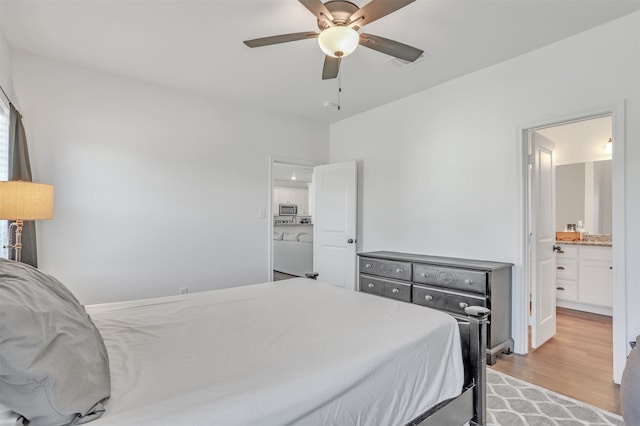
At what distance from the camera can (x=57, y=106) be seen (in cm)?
299

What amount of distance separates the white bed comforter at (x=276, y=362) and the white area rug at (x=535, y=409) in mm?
806

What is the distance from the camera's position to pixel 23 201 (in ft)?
6.82

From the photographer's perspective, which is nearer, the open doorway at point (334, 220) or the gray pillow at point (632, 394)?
the gray pillow at point (632, 394)

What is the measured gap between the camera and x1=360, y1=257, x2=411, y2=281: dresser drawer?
10.9 feet

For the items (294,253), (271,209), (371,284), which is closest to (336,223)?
(271,209)

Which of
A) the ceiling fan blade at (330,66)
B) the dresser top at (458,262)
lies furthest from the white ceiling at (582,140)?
the ceiling fan blade at (330,66)

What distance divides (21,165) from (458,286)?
12.5 ft

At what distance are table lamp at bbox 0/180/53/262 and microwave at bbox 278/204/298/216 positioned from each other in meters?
7.88

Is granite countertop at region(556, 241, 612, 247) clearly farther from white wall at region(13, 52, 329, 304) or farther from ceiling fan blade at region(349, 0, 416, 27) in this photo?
ceiling fan blade at region(349, 0, 416, 27)

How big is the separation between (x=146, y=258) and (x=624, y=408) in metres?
3.71

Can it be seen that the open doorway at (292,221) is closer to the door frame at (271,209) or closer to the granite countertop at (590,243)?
the door frame at (271,209)

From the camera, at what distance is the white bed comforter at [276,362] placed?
3.18ft

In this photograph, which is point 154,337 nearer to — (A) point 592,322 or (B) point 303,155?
(B) point 303,155

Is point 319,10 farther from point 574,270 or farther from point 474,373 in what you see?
point 574,270
